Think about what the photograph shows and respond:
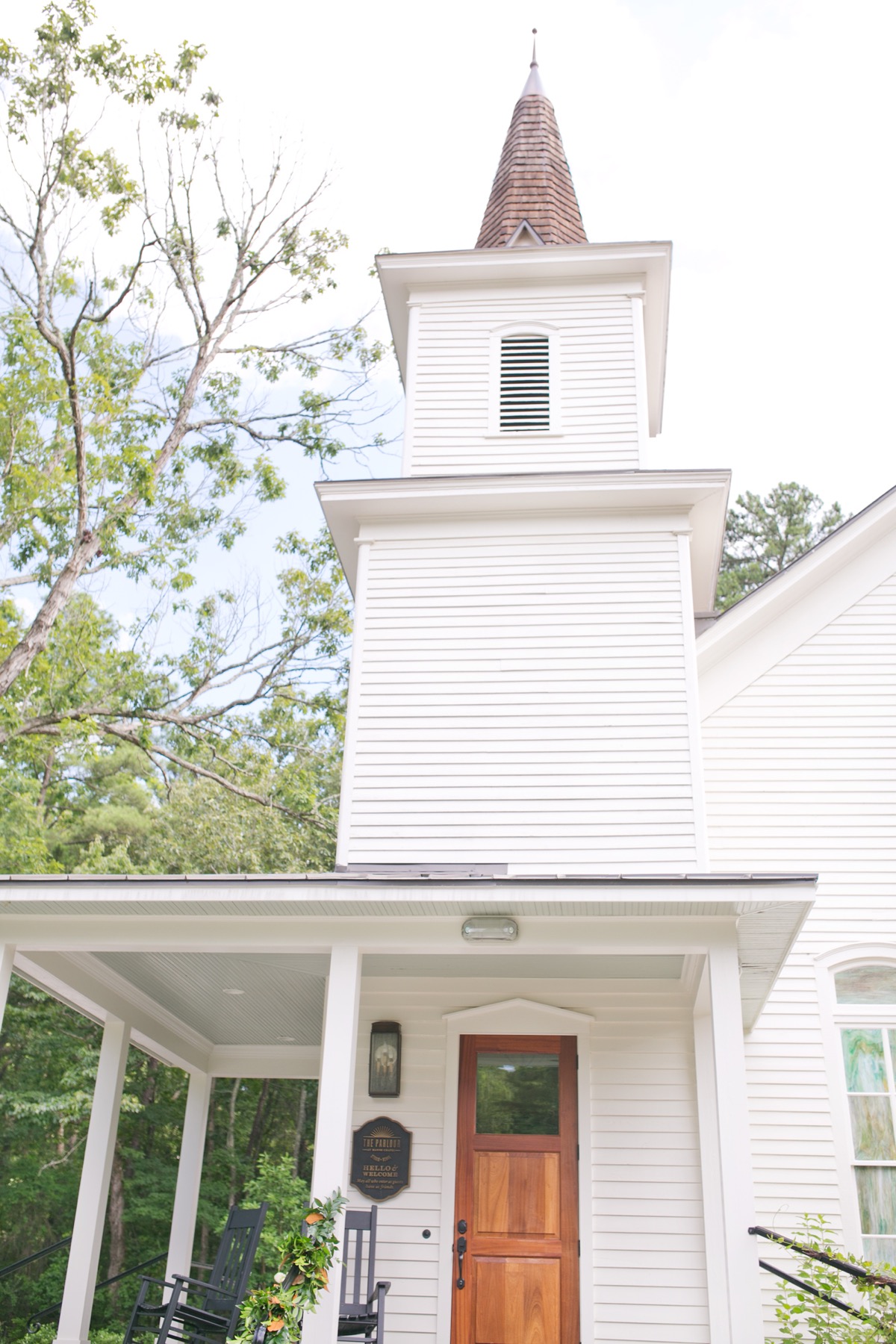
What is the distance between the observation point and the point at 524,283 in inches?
414

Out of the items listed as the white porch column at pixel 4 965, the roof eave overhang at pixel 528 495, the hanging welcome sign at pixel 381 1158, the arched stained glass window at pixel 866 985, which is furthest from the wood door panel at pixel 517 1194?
the roof eave overhang at pixel 528 495

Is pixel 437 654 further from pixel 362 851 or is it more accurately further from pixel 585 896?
pixel 585 896

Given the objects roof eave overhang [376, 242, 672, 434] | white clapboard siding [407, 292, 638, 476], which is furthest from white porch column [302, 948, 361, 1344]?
roof eave overhang [376, 242, 672, 434]

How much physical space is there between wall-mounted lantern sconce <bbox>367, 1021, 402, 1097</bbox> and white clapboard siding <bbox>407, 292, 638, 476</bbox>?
4.55 meters

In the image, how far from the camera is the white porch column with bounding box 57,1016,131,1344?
8.08 meters

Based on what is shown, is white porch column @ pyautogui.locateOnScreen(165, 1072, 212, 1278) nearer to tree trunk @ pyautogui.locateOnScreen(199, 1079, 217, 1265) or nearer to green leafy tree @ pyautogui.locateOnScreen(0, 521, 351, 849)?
green leafy tree @ pyautogui.locateOnScreen(0, 521, 351, 849)

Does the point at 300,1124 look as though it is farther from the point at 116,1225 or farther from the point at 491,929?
the point at 491,929

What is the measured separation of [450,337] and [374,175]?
8.41m

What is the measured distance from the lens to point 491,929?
6.30 meters

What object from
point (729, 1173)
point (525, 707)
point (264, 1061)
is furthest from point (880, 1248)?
point (264, 1061)

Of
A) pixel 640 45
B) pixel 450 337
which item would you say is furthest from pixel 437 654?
pixel 640 45

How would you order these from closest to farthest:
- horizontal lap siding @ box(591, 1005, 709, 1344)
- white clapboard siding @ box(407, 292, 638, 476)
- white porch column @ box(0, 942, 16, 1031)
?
1. white porch column @ box(0, 942, 16, 1031)
2. horizontal lap siding @ box(591, 1005, 709, 1344)
3. white clapboard siding @ box(407, 292, 638, 476)

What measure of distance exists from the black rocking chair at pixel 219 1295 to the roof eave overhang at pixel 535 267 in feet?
26.0

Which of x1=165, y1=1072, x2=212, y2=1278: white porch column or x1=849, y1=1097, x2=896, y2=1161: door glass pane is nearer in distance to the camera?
x1=849, y1=1097, x2=896, y2=1161: door glass pane
